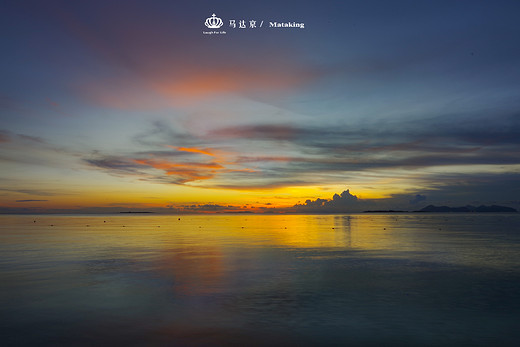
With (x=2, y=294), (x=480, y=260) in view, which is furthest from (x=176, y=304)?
(x=480, y=260)

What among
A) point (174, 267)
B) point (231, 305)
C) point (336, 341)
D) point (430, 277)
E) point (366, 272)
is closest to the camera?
point (336, 341)

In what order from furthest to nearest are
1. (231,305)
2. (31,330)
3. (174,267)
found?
1. (174,267)
2. (231,305)
3. (31,330)

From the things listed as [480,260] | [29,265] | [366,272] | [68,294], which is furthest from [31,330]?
[480,260]

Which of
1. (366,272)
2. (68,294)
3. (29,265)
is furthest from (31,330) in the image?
Result: (366,272)

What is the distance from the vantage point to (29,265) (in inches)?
1310

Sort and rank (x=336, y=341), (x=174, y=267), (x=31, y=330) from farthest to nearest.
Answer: (x=174, y=267), (x=31, y=330), (x=336, y=341)

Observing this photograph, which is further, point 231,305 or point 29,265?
point 29,265

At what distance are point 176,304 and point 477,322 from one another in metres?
15.0

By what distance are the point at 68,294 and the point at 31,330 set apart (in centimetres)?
651

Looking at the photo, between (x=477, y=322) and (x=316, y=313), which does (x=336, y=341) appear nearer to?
(x=316, y=313)

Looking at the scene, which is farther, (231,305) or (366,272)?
(366,272)

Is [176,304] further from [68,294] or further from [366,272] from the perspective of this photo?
[366,272]

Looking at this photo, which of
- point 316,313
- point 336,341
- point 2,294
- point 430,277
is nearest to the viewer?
point 336,341

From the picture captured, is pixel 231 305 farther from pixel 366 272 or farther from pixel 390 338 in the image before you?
pixel 366 272
